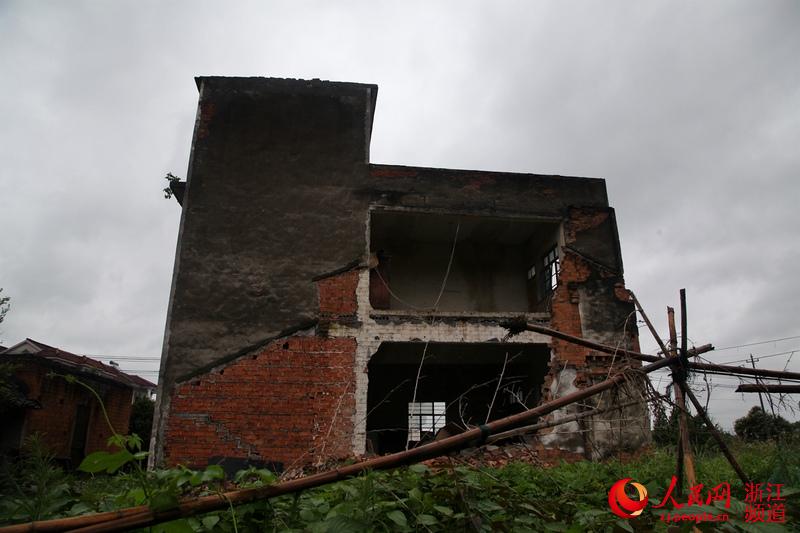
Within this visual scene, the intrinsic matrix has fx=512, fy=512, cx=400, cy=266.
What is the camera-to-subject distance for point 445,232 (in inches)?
522

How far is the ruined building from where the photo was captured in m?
9.17

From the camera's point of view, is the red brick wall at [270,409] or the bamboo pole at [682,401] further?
the red brick wall at [270,409]

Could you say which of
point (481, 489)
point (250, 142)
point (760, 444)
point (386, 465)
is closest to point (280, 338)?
point (250, 142)

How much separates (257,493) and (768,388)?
339 cm

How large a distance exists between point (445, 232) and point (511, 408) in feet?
16.6

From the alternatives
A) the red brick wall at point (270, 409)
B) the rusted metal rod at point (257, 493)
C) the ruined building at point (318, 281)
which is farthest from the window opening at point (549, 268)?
the rusted metal rod at point (257, 493)

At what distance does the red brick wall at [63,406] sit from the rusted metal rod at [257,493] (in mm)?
13533

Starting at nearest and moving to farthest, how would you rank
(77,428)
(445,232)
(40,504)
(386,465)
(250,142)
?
(40,504), (386,465), (250,142), (445,232), (77,428)

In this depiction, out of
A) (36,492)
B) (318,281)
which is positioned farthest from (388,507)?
(318,281)

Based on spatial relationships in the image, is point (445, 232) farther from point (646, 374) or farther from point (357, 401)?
point (646, 374)

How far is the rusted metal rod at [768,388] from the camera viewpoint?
11.4 feet

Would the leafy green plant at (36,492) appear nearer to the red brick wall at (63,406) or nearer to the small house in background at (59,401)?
the small house in background at (59,401)

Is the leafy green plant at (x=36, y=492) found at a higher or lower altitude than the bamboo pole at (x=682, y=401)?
lower

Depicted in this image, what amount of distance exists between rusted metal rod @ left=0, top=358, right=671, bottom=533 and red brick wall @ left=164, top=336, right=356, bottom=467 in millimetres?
6948
